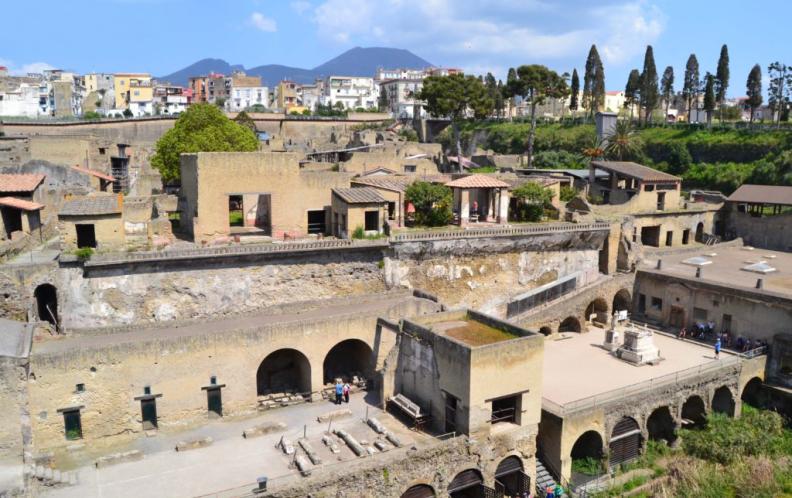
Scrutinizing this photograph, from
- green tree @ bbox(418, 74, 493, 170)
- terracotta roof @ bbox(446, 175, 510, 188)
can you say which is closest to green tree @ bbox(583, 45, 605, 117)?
green tree @ bbox(418, 74, 493, 170)

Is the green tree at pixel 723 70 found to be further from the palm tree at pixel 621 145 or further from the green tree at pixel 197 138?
the green tree at pixel 197 138

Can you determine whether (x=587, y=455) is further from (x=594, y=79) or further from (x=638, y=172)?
(x=594, y=79)

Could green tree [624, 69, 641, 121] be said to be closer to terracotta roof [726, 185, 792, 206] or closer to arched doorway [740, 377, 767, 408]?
terracotta roof [726, 185, 792, 206]

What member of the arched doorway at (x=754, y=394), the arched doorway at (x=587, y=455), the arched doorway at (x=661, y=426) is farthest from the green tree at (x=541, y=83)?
the arched doorway at (x=587, y=455)

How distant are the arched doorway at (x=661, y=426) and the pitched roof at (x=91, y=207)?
23.1 m

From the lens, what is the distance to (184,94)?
403 ft

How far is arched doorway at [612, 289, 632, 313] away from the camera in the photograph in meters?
34.2

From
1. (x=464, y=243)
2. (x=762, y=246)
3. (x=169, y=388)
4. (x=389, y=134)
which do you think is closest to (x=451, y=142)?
(x=389, y=134)

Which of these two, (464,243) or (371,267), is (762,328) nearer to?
(464,243)

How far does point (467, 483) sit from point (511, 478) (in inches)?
80.3

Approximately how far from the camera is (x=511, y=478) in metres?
21.2

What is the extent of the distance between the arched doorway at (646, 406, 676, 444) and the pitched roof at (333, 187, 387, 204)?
15.3 m

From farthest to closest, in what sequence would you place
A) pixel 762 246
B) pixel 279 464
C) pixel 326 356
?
pixel 762 246
pixel 326 356
pixel 279 464

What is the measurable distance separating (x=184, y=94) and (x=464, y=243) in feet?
345
